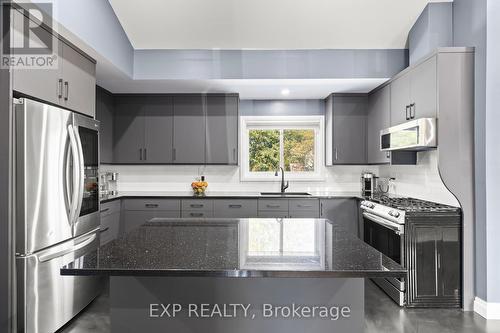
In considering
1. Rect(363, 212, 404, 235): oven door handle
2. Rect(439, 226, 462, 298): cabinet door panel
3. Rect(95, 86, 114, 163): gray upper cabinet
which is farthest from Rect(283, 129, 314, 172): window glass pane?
Rect(95, 86, 114, 163): gray upper cabinet

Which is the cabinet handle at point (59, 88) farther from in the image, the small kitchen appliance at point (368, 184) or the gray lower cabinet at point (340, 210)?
the small kitchen appliance at point (368, 184)

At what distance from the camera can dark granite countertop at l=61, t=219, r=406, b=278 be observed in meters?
1.22

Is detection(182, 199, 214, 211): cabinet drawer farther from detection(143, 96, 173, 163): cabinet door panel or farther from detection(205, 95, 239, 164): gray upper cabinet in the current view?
detection(143, 96, 173, 163): cabinet door panel

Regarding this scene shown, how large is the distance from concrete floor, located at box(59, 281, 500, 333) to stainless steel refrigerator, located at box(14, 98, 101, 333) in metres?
0.12

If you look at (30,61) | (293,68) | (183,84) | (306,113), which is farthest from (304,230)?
(306,113)

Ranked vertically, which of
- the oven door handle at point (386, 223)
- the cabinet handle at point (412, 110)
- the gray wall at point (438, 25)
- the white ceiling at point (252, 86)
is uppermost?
the gray wall at point (438, 25)

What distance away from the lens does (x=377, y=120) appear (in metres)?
4.19

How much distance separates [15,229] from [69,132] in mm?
786

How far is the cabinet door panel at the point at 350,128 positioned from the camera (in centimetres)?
454

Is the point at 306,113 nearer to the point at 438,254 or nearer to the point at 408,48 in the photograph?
the point at 408,48

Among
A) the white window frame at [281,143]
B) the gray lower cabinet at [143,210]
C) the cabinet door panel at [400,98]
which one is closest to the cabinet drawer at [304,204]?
the white window frame at [281,143]

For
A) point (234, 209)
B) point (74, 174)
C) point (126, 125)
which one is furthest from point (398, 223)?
point (126, 125)

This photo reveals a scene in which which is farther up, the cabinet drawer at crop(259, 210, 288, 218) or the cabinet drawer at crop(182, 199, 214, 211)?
the cabinet drawer at crop(182, 199, 214, 211)

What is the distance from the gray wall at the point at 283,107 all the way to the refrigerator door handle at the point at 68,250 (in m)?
2.76
